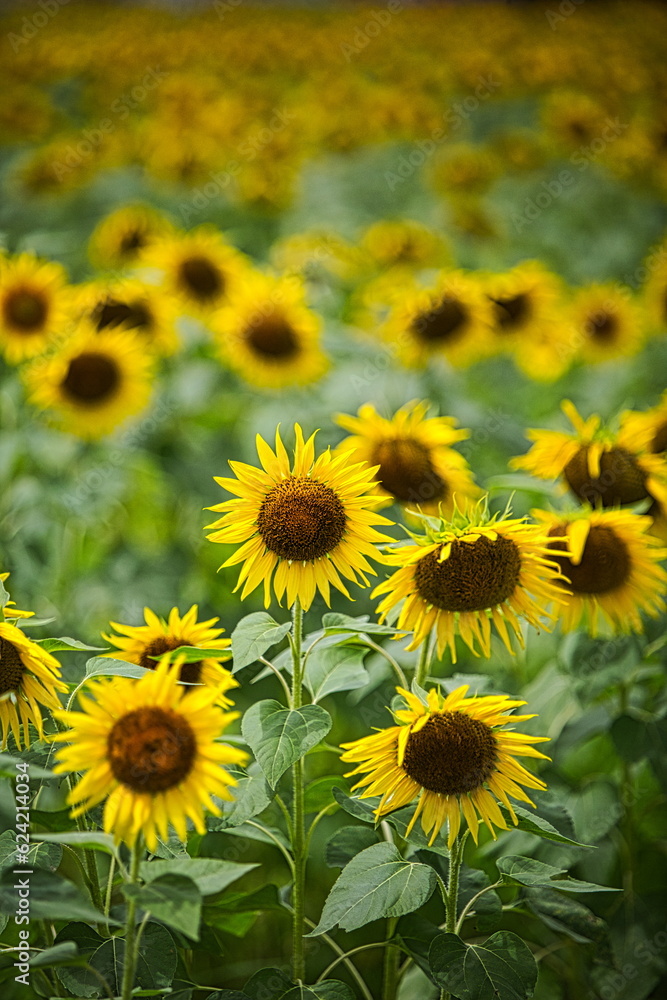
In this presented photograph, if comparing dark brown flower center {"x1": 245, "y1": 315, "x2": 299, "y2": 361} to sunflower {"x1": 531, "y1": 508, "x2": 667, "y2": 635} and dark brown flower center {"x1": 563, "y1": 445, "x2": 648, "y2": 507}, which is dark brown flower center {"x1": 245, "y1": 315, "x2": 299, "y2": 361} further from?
sunflower {"x1": 531, "y1": 508, "x2": 667, "y2": 635}

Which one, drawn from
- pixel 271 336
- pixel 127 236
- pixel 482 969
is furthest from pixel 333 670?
pixel 127 236

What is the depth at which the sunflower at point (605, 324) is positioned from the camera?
311 cm

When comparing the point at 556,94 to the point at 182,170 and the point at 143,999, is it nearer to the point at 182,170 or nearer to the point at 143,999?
the point at 182,170

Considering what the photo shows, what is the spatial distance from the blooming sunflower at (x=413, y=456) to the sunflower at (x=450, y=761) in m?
0.64

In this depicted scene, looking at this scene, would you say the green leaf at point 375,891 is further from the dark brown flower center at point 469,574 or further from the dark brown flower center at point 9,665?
the dark brown flower center at point 9,665

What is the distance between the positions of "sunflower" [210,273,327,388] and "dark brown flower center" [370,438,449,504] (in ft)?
3.40

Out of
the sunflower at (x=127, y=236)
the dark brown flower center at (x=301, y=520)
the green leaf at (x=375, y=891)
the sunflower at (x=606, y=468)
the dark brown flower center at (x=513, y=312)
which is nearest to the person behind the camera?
the green leaf at (x=375, y=891)

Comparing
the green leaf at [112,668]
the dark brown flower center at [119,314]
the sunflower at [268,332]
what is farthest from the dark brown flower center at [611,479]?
the dark brown flower center at [119,314]

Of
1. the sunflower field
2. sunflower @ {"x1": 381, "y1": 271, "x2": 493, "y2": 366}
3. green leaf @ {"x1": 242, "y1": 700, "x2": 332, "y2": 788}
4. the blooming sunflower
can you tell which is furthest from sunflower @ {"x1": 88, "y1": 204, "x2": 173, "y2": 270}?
green leaf @ {"x1": 242, "y1": 700, "x2": 332, "y2": 788}

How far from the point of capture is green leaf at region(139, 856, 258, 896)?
93 cm

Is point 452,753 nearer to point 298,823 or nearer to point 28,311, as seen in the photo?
point 298,823

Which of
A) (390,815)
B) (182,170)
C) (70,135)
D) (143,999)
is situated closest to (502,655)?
(390,815)

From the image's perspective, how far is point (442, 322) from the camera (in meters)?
2.67

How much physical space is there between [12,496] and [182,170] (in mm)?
2385
